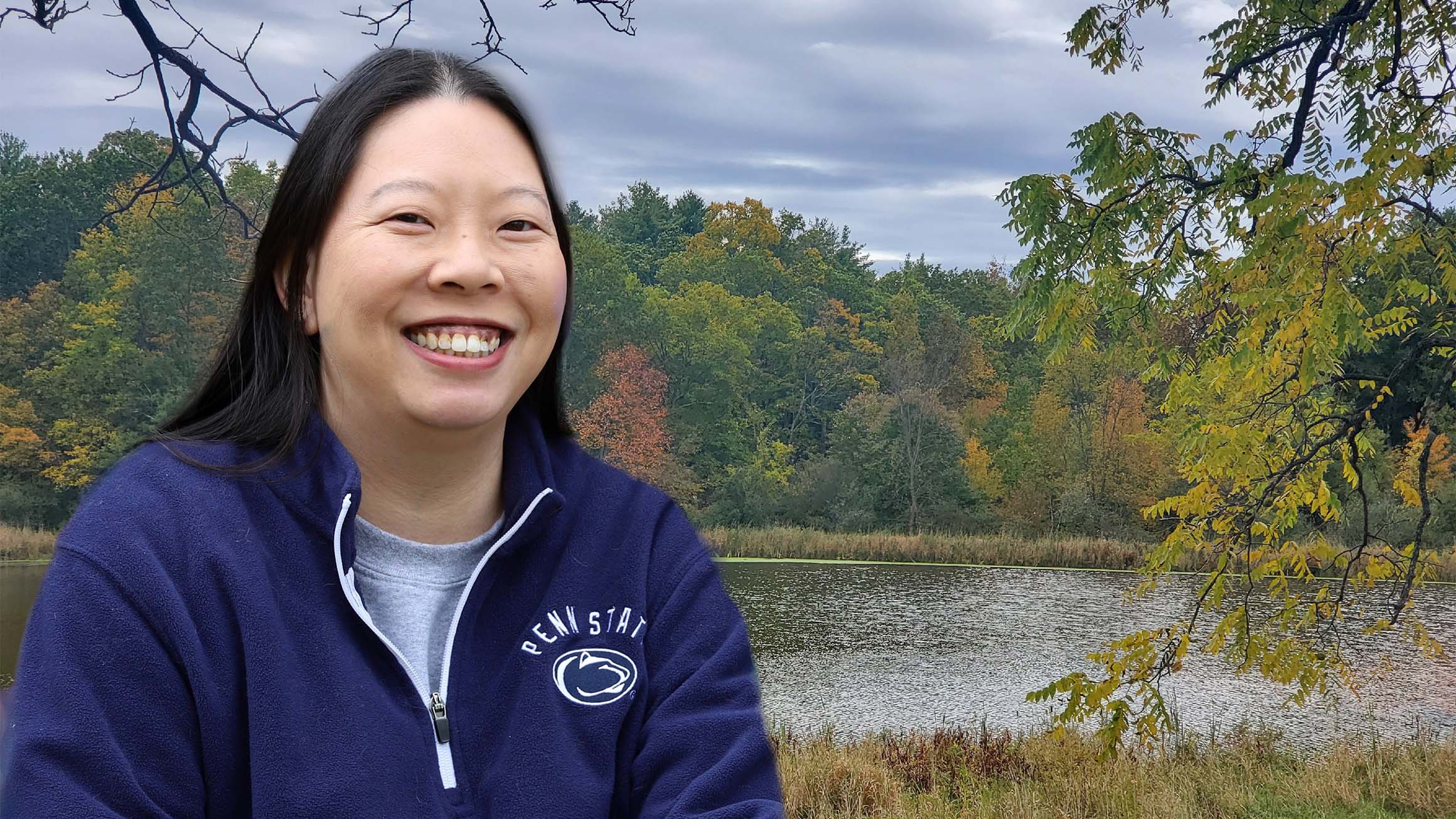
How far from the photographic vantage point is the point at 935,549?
26.6m

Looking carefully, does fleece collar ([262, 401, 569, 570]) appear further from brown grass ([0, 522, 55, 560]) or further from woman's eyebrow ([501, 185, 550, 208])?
brown grass ([0, 522, 55, 560])

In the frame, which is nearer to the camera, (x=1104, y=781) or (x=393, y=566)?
(x=393, y=566)

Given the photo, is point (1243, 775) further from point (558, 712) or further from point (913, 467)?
point (913, 467)

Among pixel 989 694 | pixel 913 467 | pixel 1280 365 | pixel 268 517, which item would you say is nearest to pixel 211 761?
pixel 268 517

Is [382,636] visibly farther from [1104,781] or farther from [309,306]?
[1104,781]

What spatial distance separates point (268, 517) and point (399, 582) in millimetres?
172

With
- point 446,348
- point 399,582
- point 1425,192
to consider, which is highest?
point 1425,192

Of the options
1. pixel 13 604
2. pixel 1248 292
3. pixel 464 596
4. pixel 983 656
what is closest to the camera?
pixel 464 596

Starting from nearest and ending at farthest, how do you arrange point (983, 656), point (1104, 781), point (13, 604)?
1. point (1104, 781)
2. point (983, 656)
3. point (13, 604)

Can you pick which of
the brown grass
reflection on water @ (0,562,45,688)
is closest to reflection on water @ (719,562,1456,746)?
reflection on water @ (0,562,45,688)

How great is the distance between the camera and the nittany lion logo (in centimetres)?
128

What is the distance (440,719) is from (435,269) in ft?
1.56

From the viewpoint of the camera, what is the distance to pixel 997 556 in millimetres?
25938

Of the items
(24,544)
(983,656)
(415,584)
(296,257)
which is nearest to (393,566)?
(415,584)
